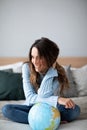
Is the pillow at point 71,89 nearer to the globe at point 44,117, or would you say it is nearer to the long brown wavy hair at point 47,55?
the long brown wavy hair at point 47,55

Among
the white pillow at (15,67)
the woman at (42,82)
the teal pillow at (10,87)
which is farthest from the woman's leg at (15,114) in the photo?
the white pillow at (15,67)

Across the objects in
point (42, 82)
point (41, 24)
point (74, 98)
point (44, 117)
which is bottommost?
point (74, 98)

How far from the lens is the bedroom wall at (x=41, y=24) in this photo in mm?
3367

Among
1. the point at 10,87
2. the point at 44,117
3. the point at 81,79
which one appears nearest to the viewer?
the point at 44,117

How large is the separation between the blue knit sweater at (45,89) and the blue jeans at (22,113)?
83mm

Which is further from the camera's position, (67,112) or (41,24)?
(41,24)

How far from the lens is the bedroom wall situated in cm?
337

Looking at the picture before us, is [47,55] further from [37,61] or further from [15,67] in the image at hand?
[15,67]

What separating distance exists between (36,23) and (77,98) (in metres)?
1.15

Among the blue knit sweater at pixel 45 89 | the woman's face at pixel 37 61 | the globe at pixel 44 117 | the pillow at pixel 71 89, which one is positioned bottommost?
the pillow at pixel 71 89

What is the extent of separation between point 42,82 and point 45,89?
0.06 m

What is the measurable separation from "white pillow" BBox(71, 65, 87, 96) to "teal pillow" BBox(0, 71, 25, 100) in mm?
644

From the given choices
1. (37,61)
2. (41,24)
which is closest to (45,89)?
(37,61)

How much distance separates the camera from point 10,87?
9.16 feet
